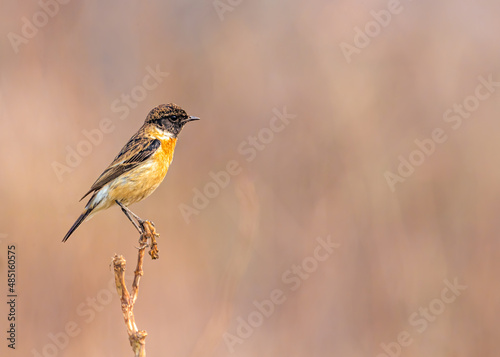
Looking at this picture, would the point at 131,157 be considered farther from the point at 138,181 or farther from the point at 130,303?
the point at 130,303

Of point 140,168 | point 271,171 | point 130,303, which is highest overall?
point 140,168

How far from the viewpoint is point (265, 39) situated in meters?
7.69

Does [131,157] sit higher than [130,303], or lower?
higher

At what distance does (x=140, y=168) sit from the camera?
4109 mm

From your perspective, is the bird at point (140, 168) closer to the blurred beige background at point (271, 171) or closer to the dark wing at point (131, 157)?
the dark wing at point (131, 157)

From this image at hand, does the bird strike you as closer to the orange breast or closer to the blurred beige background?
the orange breast

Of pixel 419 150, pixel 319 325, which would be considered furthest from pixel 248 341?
pixel 419 150

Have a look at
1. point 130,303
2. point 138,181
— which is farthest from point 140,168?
point 130,303

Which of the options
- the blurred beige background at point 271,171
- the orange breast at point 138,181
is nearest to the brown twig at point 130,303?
the orange breast at point 138,181

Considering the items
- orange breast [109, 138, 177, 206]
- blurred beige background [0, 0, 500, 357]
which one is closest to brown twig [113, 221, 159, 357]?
orange breast [109, 138, 177, 206]

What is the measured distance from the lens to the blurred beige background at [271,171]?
17.7 ft

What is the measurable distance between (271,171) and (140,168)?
299 cm

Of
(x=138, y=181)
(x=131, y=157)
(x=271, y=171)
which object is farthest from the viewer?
(x=271, y=171)

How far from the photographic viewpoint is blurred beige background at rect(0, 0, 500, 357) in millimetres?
5402
